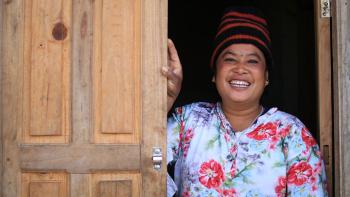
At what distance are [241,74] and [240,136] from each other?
378 mm

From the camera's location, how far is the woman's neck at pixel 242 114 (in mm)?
3287

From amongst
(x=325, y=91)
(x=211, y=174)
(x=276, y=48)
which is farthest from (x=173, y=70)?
(x=276, y=48)

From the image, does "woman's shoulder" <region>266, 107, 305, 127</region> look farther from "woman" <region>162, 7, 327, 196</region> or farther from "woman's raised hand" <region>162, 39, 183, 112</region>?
"woman's raised hand" <region>162, 39, 183, 112</region>

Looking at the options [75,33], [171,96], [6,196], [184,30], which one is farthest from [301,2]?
[6,196]

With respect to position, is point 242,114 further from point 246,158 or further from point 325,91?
point 325,91

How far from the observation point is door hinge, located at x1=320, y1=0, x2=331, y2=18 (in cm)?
291

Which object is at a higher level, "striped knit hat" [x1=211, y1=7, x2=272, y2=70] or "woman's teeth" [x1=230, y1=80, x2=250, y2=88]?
"striped knit hat" [x1=211, y1=7, x2=272, y2=70]

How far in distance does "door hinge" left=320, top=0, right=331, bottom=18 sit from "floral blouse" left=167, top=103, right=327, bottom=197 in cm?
65

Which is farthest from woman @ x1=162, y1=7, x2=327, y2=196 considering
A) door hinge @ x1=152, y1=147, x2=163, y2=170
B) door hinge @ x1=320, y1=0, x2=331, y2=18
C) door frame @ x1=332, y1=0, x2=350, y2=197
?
door hinge @ x1=320, y1=0, x2=331, y2=18

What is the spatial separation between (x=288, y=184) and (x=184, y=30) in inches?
90.9

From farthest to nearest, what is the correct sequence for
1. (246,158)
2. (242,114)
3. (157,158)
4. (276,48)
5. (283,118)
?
(276,48) < (242,114) < (283,118) < (246,158) < (157,158)

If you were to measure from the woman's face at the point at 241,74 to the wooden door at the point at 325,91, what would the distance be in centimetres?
44

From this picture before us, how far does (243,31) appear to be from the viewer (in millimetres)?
3256

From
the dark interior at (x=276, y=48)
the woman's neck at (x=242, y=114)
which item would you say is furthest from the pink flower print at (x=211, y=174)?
the dark interior at (x=276, y=48)
